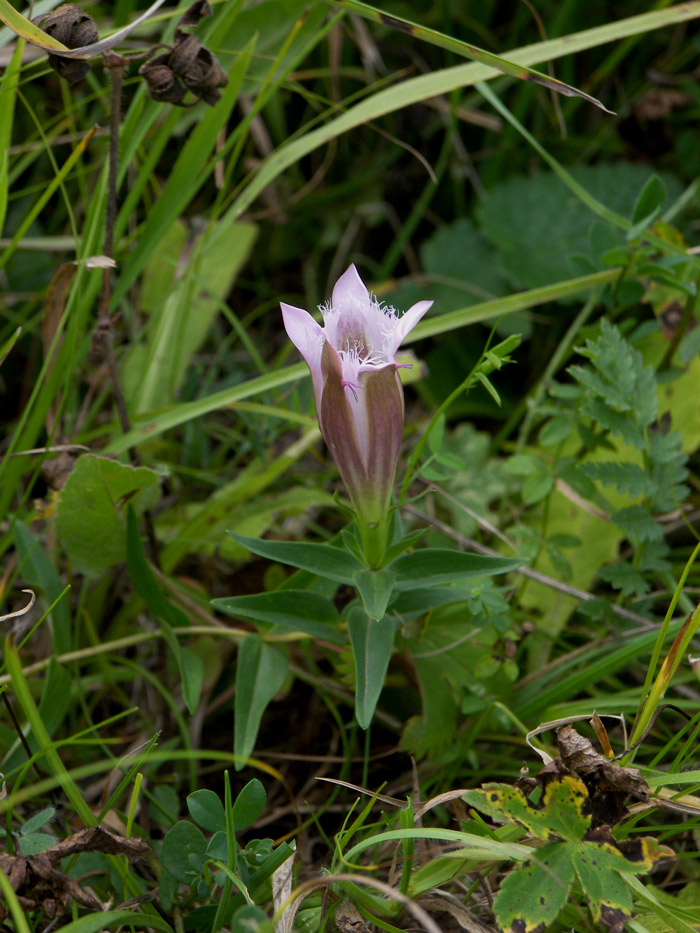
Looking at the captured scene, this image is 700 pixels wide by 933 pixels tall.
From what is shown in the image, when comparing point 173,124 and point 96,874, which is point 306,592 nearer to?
point 96,874

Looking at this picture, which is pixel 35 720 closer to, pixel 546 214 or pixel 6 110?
pixel 6 110

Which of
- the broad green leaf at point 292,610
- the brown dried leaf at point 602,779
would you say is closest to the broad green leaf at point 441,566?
the broad green leaf at point 292,610

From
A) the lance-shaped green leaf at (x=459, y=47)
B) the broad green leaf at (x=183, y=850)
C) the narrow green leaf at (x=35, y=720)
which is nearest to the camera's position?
the narrow green leaf at (x=35, y=720)

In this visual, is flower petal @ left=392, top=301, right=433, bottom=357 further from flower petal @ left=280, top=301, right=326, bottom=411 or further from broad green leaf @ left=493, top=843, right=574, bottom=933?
broad green leaf @ left=493, top=843, right=574, bottom=933

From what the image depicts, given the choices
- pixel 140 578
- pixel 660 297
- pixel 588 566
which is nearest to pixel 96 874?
pixel 140 578

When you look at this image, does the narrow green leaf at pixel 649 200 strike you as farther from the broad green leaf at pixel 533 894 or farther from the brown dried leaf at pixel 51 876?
the brown dried leaf at pixel 51 876

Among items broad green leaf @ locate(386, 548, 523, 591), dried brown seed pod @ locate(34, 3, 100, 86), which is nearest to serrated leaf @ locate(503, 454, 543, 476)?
broad green leaf @ locate(386, 548, 523, 591)
